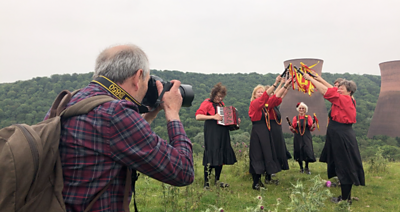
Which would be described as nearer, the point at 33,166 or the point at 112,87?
the point at 33,166

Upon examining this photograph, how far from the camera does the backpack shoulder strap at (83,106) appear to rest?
1297 mm

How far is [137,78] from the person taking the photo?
1.51m

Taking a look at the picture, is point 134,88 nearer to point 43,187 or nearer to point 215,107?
point 43,187

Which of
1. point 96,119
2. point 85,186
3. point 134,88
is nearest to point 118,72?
point 134,88

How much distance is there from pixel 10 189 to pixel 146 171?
1.73ft

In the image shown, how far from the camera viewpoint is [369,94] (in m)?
46.8

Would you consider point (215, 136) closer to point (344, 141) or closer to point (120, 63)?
point (344, 141)

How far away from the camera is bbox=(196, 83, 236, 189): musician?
5.82 metres

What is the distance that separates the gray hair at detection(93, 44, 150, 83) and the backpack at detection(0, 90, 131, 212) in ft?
0.68

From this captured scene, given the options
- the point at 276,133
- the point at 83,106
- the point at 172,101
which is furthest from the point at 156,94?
the point at 276,133

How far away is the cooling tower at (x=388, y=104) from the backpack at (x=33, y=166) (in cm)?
2299

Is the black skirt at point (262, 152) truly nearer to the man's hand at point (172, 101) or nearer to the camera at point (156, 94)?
the camera at point (156, 94)

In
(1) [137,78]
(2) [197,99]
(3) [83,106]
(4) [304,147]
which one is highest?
(1) [137,78]

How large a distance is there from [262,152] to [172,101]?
468 centimetres
